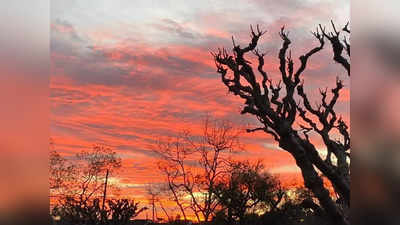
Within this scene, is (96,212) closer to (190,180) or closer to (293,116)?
(190,180)

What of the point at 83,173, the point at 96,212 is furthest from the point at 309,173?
the point at 83,173

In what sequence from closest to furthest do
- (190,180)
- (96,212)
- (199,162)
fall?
1. (96,212)
2. (199,162)
3. (190,180)

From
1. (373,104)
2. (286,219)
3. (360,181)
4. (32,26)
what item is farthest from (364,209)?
(286,219)

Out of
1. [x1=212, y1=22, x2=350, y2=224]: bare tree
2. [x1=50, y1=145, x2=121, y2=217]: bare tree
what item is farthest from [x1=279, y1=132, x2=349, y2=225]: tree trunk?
[x1=50, y1=145, x2=121, y2=217]: bare tree

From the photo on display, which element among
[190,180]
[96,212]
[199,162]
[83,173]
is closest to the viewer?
[96,212]

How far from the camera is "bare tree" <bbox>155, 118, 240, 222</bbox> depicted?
12102mm

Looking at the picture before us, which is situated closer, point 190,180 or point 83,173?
point 190,180

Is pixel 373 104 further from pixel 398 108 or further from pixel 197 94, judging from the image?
pixel 197 94

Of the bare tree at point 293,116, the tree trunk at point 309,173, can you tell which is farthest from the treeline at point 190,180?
the tree trunk at point 309,173

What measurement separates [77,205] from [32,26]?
36.4 ft

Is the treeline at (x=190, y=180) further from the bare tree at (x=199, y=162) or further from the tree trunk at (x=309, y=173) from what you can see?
the tree trunk at (x=309, y=173)

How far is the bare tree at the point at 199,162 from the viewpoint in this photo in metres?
12.1

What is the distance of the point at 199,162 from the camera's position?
39.7 ft

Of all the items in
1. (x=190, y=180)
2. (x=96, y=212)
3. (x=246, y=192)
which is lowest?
(x=96, y=212)
